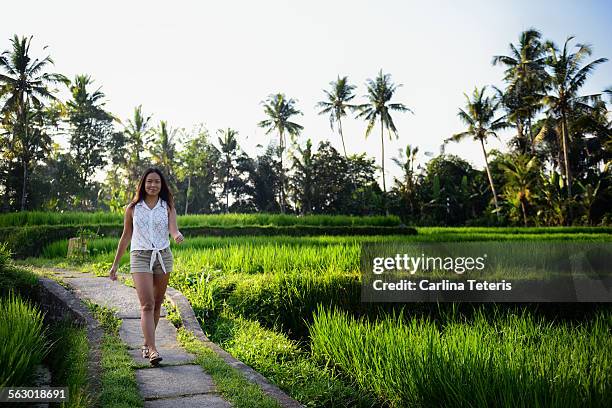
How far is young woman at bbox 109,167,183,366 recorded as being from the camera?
3566 millimetres

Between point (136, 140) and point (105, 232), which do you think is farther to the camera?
point (136, 140)

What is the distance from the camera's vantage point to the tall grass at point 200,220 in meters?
15.4

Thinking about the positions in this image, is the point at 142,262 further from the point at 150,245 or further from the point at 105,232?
the point at 105,232

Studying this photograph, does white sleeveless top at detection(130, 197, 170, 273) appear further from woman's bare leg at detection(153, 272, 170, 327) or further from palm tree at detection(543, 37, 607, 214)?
palm tree at detection(543, 37, 607, 214)

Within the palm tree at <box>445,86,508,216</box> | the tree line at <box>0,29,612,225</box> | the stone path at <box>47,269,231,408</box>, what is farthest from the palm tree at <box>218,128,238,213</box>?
the stone path at <box>47,269,231,408</box>

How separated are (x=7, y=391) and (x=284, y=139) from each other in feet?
119

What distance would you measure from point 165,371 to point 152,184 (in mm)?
1321

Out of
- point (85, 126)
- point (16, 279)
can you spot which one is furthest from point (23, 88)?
point (16, 279)

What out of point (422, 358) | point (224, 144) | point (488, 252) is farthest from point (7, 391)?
point (224, 144)

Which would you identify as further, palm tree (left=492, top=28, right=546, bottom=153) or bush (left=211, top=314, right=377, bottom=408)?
palm tree (left=492, top=28, right=546, bottom=153)

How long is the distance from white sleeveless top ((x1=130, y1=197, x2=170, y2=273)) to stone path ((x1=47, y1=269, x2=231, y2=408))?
2.34 feet

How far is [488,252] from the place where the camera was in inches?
345

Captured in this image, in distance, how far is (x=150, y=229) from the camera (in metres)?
3.62

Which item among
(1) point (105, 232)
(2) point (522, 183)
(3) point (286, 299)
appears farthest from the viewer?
(2) point (522, 183)
